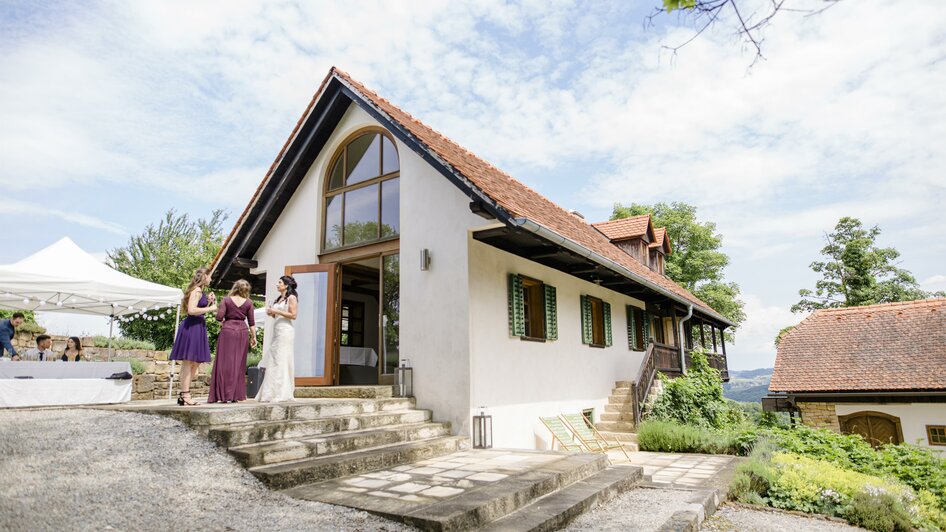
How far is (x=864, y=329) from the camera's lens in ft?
60.8

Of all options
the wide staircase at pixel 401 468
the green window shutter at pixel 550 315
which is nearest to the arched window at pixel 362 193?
the green window shutter at pixel 550 315

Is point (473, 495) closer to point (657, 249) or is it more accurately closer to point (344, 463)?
point (344, 463)

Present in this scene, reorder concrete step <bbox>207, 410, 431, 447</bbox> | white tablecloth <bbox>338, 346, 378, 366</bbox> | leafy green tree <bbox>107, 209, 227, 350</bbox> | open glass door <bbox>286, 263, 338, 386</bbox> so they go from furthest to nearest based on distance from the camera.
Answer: leafy green tree <bbox>107, 209, 227, 350</bbox> → white tablecloth <bbox>338, 346, 378, 366</bbox> → open glass door <bbox>286, 263, 338, 386</bbox> → concrete step <bbox>207, 410, 431, 447</bbox>

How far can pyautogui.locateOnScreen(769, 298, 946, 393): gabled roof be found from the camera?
15.9 meters

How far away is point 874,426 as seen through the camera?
1588 centimetres

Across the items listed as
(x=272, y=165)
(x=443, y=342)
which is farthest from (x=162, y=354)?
(x=443, y=342)

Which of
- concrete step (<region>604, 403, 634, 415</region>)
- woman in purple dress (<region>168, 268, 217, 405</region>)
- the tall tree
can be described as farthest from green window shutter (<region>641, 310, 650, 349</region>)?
the tall tree

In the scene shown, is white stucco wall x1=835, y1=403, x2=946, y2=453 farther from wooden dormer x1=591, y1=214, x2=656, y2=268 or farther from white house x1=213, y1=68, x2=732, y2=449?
white house x1=213, y1=68, x2=732, y2=449

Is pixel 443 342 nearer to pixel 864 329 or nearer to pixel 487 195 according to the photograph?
→ pixel 487 195

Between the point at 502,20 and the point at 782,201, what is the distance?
35.5 ft

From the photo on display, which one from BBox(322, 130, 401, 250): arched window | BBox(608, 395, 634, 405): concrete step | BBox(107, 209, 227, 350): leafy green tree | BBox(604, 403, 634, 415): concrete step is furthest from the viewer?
BBox(107, 209, 227, 350): leafy green tree

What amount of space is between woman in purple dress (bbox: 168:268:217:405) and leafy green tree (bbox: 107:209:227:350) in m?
17.0

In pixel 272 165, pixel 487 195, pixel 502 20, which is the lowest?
pixel 487 195

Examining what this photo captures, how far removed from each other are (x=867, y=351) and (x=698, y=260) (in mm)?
14070
